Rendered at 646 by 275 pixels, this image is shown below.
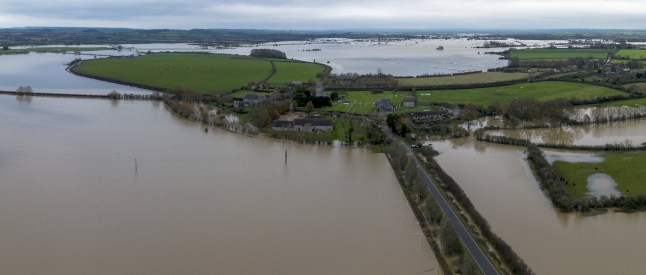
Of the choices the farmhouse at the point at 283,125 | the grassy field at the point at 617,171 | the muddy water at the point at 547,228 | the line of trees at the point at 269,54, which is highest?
the line of trees at the point at 269,54

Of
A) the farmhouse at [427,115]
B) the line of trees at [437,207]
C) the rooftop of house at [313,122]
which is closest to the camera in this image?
the line of trees at [437,207]

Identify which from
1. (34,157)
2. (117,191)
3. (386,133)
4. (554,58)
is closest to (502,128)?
(386,133)

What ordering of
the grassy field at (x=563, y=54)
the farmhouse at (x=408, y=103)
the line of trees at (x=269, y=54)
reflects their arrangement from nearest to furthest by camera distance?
the farmhouse at (x=408, y=103)
the grassy field at (x=563, y=54)
the line of trees at (x=269, y=54)

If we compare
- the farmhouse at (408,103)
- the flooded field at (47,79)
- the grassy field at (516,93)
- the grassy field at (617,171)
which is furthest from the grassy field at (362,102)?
the flooded field at (47,79)

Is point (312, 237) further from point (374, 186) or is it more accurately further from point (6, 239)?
point (6, 239)

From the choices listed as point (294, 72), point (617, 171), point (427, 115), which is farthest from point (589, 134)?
point (294, 72)

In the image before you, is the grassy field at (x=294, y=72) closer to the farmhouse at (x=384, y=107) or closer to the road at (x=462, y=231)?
the farmhouse at (x=384, y=107)
